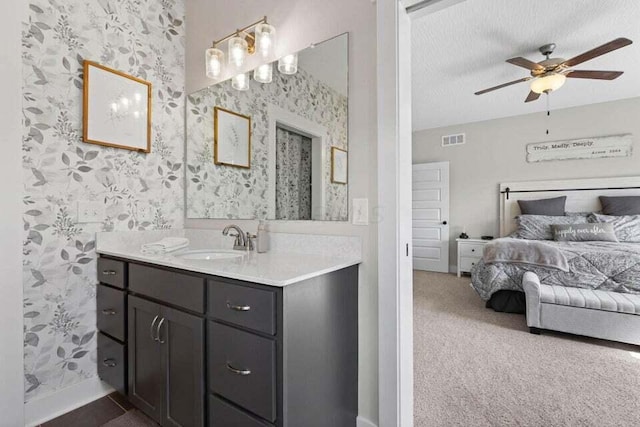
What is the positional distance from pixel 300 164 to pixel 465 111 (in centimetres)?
397

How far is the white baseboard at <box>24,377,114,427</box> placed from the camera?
1527 mm

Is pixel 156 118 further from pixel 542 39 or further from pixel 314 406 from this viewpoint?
pixel 542 39

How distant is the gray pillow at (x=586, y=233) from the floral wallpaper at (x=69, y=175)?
4.52m

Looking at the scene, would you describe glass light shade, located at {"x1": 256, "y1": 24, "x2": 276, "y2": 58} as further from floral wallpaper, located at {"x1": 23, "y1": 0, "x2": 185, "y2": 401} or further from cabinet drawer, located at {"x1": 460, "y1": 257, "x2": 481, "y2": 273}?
cabinet drawer, located at {"x1": 460, "y1": 257, "x2": 481, "y2": 273}

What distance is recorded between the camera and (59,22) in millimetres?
1610

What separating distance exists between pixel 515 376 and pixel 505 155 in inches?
155

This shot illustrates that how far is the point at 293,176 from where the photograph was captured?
5.59 feet

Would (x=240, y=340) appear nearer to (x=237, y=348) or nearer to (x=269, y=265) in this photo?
(x=237, y=348)

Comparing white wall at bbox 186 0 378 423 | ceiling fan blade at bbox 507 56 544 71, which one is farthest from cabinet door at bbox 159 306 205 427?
ceiling fan blade at bbox 507 56 544 71

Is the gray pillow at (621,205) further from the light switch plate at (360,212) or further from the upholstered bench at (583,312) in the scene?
the light switch plate at (360,212)

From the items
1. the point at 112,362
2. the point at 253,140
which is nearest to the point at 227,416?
the point at 112,362

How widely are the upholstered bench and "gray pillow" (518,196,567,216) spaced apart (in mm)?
2016

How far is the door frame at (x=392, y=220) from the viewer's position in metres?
1.29

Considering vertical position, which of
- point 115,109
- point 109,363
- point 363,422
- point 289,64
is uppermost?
point 289,64
